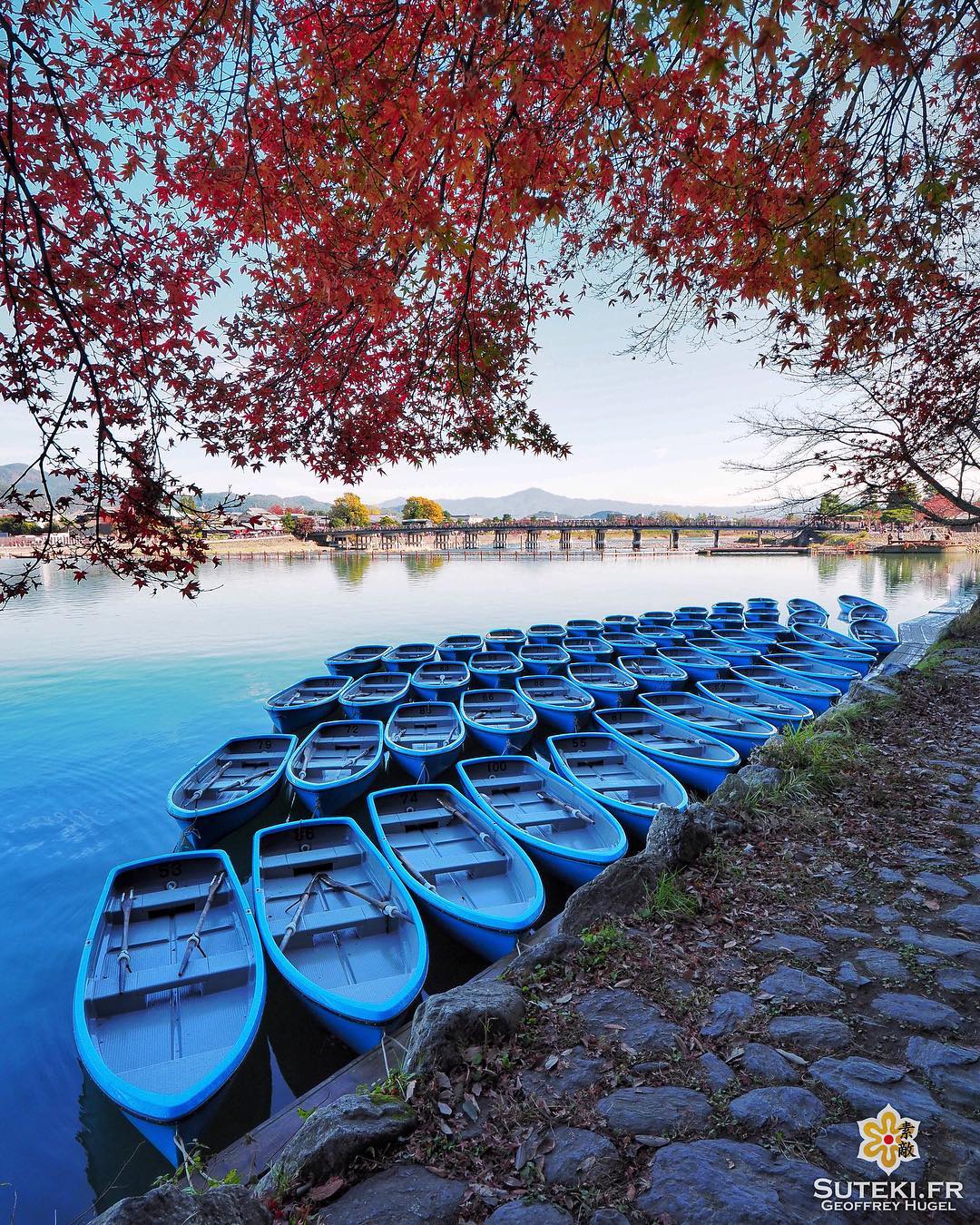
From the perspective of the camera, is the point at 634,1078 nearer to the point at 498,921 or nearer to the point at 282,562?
the point at 498,921

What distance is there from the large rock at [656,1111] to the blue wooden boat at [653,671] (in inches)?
499

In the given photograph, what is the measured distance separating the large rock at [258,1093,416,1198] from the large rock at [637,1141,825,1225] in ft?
3.83

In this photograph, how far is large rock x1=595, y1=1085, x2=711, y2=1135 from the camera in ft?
8.54

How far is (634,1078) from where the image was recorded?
2.91 m

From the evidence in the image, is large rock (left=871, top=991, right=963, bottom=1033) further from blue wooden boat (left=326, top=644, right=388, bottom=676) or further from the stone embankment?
blue wooden boat (left=326, top=644, right=388, bottom=676)

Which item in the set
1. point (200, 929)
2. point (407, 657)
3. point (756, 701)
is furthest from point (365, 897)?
point (407, 657)

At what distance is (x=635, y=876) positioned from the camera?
4.65m

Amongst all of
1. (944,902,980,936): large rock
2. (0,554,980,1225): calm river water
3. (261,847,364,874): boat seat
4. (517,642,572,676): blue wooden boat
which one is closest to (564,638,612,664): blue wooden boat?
(517,642,572,676): blue wooden boat

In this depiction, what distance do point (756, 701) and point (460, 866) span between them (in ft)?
32.5

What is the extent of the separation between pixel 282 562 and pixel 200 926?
231 feet

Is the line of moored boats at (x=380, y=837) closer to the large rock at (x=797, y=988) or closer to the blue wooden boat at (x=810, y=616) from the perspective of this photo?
the large rock at (x=797, y=988)

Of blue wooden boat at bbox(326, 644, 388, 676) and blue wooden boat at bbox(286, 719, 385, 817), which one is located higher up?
blue wooden boat at bbox(326, 644, 388, 676)

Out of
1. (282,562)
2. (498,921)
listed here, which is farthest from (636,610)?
(282,562)

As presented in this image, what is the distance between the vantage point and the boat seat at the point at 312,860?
24.3 ft
